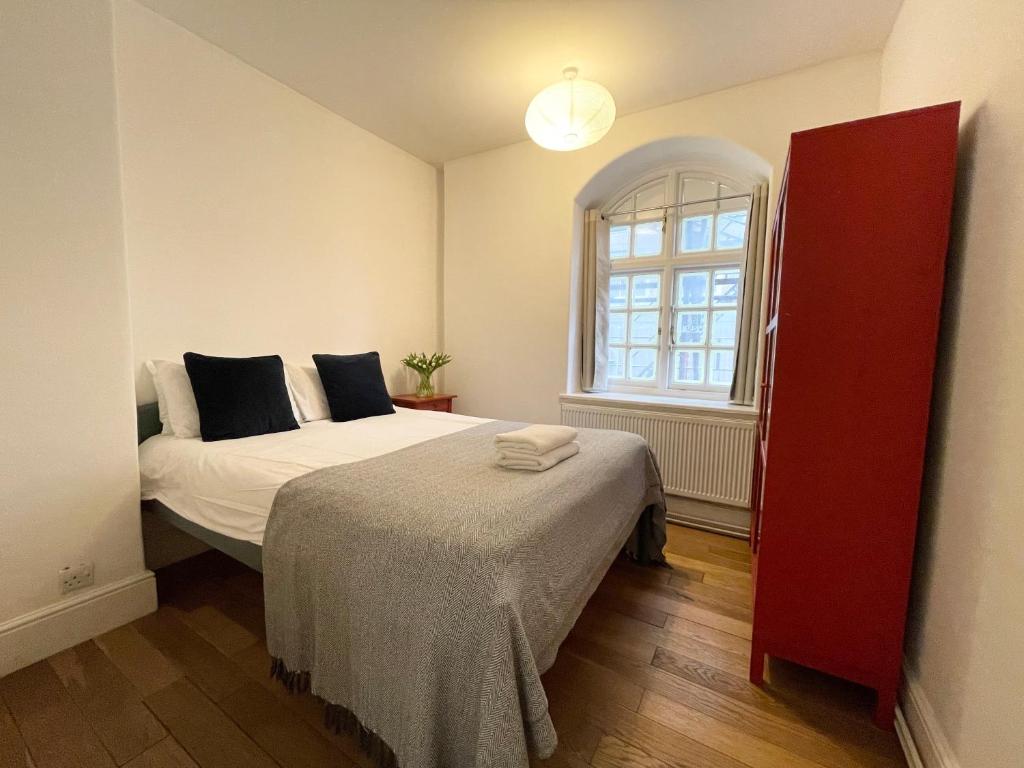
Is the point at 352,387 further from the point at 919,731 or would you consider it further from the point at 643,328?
the point at 919,731

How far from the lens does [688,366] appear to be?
3.18 m

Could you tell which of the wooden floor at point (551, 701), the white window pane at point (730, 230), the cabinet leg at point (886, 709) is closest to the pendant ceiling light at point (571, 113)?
the white window pane at point (730, 230)

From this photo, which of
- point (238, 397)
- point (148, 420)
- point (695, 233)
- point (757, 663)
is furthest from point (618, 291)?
point (148, 420)

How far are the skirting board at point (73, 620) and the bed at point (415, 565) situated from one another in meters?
0.33

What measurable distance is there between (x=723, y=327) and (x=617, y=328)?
0.80 metres

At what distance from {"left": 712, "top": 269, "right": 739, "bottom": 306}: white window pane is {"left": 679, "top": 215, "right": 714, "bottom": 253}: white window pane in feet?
0.74

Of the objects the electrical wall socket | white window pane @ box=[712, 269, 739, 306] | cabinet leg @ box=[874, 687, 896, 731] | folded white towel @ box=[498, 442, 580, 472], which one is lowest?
cabinet leg @ box=[874, 687, 896, 731]

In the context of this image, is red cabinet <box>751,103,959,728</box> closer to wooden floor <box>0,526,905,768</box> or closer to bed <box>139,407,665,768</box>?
wooden floor <box>0,526,905,768</box>

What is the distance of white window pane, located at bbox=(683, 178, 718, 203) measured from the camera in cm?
297

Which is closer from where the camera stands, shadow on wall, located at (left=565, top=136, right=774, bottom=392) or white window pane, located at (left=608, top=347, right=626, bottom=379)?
shadow on wall, located at (left=565, top=136, right=774, bottom=392)

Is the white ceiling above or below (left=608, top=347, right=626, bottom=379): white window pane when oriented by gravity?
above

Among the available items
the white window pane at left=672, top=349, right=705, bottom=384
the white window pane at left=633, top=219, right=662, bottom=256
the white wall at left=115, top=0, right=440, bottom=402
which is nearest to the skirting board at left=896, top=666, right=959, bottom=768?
the white window pane at left=672, top=349, right=705, bottom=384

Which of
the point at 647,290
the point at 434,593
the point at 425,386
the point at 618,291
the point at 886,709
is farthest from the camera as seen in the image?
the point at 425,386

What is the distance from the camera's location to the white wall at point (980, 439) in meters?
0.89
